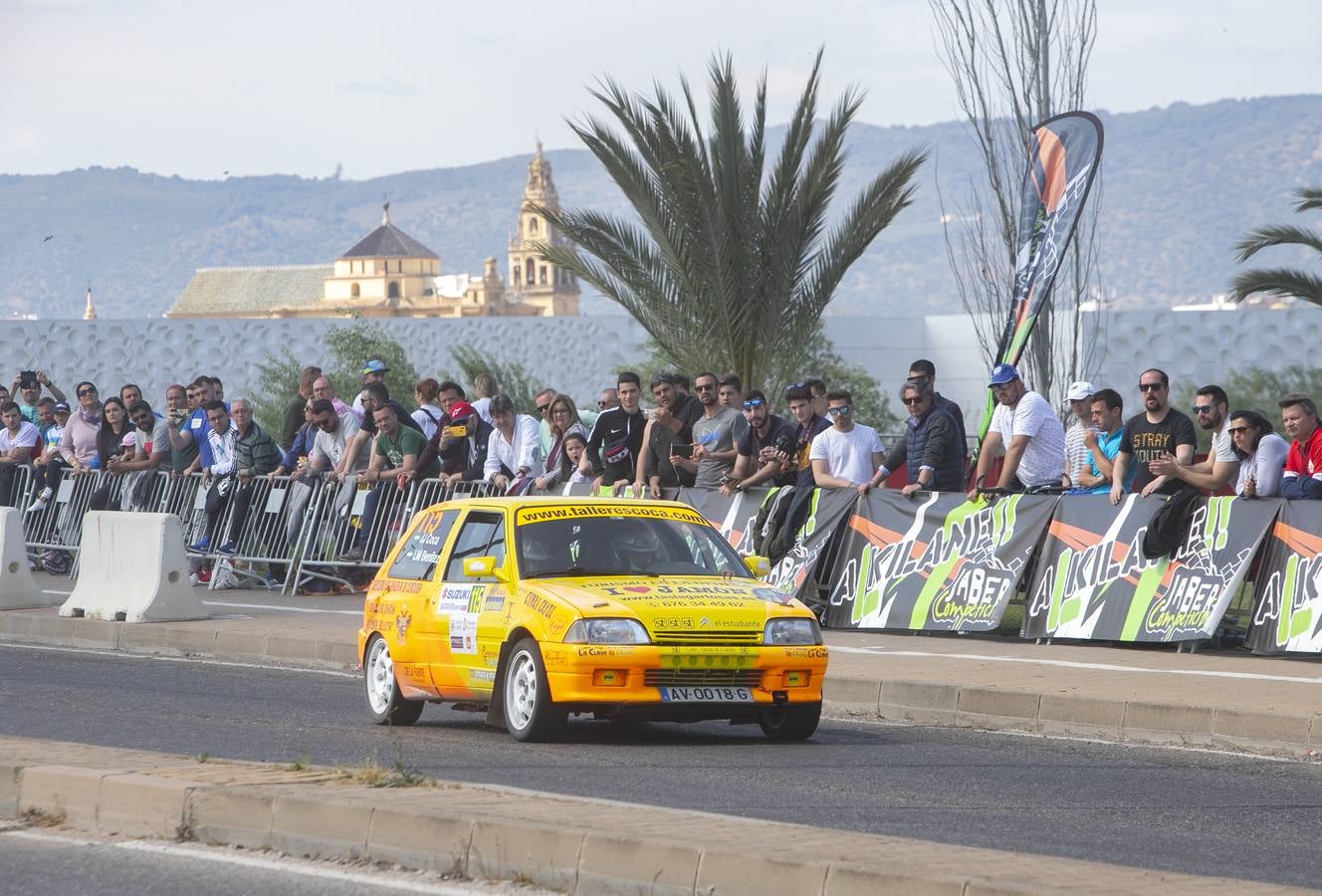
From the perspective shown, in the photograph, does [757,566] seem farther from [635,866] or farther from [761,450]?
[761,450]

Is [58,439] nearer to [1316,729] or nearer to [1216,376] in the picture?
[1316,729]

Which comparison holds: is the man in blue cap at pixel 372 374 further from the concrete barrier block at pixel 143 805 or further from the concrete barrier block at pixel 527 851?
the concrete barrier block at pixel 527 851

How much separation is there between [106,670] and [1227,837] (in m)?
10.4

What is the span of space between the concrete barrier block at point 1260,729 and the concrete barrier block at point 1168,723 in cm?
8

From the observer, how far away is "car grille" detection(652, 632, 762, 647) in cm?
1059

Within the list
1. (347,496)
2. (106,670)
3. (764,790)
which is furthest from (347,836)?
(347,496)

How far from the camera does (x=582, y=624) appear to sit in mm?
10555

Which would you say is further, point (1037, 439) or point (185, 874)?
point (1037, 439)

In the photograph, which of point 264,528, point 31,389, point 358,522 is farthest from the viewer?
point 31,389

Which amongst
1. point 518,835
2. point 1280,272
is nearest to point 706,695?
point 518,835

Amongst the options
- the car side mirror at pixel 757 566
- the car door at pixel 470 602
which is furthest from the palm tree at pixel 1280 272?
the car door at pixel 470 602

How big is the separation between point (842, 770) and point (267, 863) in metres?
3.54

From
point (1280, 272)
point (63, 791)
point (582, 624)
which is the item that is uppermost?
point (1280, 272)

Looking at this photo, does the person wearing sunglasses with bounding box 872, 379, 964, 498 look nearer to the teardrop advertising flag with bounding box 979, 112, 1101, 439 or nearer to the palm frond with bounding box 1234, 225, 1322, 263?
the teardrop advertising flag with bounding box 979, 112, 1101, 439
